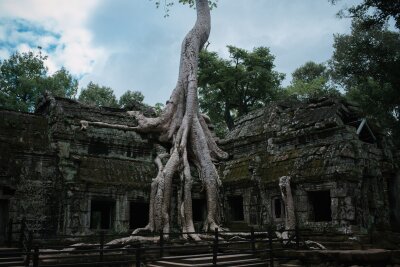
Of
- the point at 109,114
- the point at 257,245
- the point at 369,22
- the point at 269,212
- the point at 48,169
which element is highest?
the point at 369,22

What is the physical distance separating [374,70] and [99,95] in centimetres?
2293

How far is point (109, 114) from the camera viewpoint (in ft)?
46.3

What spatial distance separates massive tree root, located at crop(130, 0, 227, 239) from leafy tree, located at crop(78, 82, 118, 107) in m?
17.2

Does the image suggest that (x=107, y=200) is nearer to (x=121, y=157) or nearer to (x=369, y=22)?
(x=121, y=157)

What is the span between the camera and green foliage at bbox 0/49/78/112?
25.3m

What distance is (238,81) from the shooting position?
29.4 metres

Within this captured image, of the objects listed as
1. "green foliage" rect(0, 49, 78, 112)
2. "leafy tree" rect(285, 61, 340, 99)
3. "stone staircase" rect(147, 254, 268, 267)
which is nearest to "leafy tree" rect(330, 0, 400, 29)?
"stone staircase" rect(147, 254, 268, 267)

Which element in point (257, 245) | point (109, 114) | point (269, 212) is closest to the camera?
point (257, 245)

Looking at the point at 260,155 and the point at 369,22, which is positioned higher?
the point at 369,22

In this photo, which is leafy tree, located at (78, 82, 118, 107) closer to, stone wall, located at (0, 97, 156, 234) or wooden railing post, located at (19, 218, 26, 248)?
stone wall, located at (0, 97, 156, 234)

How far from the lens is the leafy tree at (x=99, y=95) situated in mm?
31141

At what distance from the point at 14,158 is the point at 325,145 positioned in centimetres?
941

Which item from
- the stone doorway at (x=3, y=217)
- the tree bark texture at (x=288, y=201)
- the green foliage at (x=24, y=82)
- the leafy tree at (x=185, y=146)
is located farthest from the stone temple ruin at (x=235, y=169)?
the green foliage at (x=24, y=82)

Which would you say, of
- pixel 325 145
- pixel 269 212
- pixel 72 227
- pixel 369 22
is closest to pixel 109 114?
pixel 72 227
